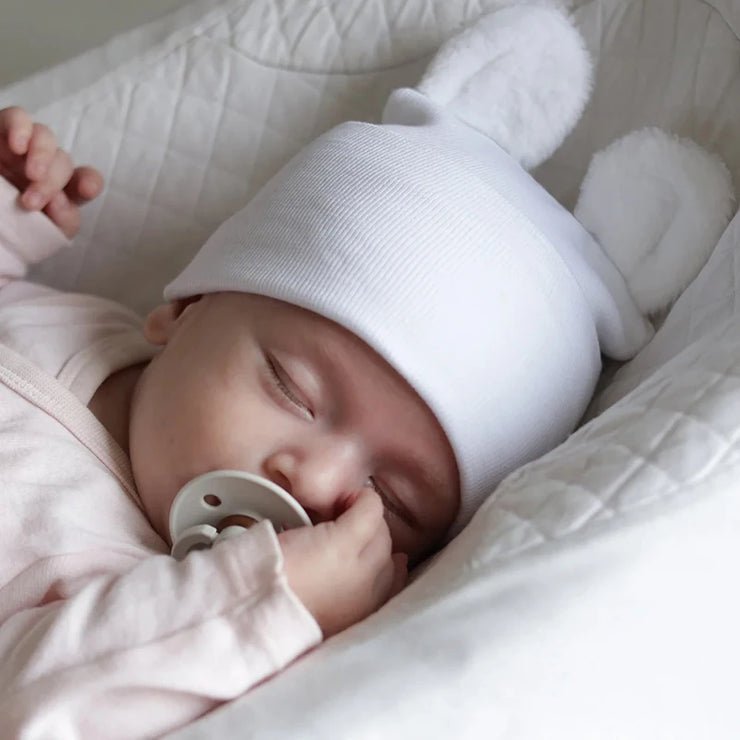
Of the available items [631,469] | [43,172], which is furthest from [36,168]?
[631,469]

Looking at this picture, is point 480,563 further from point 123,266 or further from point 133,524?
point 123,266

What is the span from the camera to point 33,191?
3.37 ft

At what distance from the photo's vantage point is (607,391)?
925 mm

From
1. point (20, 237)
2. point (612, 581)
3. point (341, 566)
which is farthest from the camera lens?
point (20, 237)

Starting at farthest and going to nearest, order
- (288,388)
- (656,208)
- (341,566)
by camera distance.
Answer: (656,208)
(288,388)
(341,566)

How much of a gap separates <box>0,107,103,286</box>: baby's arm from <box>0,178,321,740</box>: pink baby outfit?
0.20 metres

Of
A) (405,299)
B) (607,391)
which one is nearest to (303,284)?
(405,299)

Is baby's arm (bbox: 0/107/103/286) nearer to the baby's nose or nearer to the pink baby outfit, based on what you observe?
the pink baby outfit

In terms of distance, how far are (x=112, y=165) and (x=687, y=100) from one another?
Answer: 2.06 feet

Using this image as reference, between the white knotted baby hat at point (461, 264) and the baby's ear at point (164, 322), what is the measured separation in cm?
2

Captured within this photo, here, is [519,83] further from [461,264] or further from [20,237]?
[20,237]

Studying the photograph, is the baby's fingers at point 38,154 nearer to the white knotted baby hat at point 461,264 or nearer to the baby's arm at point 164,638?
the white knotted baby hat at point 461,264

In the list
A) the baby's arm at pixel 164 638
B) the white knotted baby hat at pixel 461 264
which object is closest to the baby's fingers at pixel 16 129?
the white knotted baby hat at pixel 461 264

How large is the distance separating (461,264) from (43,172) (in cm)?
47
